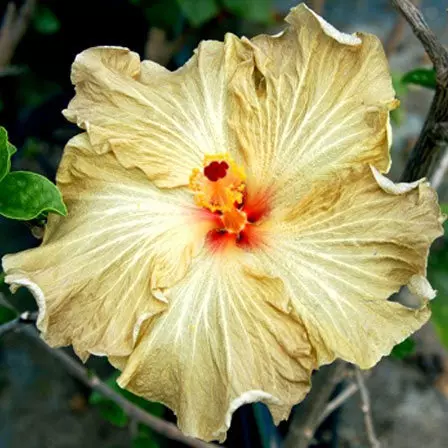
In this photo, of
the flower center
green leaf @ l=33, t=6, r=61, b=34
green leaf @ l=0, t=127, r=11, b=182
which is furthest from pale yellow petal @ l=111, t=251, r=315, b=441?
green leaf @ l=33, t=6, r=61, b=34

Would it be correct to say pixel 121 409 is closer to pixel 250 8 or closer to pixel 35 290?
pixel 35 290

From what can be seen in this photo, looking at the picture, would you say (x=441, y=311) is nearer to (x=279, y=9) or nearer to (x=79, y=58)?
(x=79, y=58)

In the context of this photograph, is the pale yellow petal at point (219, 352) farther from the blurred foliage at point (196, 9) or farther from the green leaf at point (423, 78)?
the blurred foliage at point (196, 9)

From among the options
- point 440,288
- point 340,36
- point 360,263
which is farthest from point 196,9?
point 360,263

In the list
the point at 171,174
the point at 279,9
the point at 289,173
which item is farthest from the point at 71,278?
the point at 279,9

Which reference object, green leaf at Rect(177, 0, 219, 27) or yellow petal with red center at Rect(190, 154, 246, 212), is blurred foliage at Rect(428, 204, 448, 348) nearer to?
green leaf at Rect(177, 0, 219, 27)

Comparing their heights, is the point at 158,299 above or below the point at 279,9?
above
